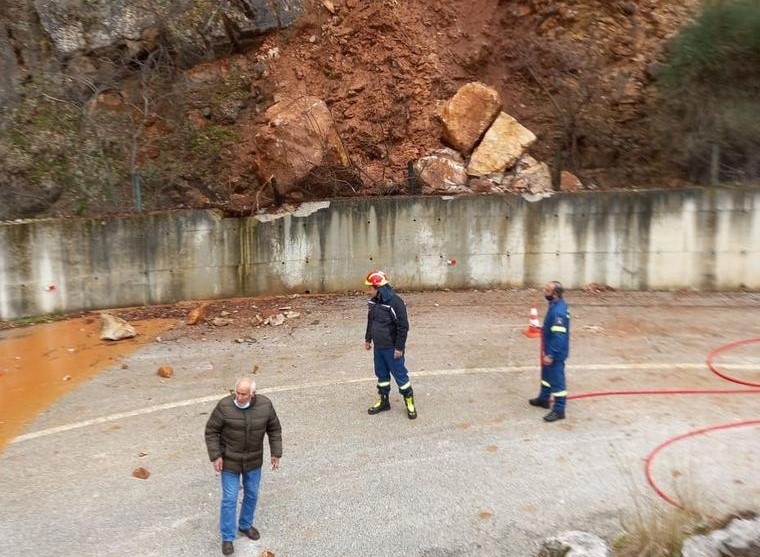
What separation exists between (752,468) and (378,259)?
323 inches

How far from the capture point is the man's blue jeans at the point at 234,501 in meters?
5.03

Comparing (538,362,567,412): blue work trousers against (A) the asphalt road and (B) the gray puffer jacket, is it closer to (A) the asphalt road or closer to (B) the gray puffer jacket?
(A) the asphalt road

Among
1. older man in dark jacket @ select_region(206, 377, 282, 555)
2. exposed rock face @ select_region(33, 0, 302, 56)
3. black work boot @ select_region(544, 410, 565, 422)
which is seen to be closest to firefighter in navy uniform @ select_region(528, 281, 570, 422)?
black work boot @ select_region(544, 410, 565, 422)

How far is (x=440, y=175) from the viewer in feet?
44.9

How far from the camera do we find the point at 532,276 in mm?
12938

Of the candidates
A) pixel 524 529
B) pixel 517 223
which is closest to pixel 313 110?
pixel 517 223

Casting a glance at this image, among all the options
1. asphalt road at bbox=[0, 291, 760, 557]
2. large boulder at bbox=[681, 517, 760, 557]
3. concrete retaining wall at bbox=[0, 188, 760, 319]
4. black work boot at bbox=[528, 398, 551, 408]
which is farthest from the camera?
concrete retaining wall at bbox=[0, 188, 760, 319]

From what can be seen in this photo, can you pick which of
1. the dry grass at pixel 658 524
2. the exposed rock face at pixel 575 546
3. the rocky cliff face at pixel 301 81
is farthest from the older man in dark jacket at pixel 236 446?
the rocky cliff face at pixel 301 81

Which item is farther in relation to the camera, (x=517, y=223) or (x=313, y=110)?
(x=313, y=110)

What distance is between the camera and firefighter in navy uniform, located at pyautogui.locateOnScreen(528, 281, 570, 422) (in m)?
7.16

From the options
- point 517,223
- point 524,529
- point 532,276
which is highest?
point 517,223

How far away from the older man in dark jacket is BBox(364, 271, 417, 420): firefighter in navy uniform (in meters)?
2.46

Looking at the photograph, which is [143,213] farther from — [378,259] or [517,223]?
[517,223]

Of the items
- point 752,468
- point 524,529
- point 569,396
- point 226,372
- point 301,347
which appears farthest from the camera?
point 301,347
